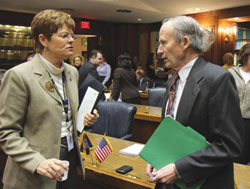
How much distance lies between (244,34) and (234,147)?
9039mm

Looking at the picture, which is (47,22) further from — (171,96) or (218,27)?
(218,27)

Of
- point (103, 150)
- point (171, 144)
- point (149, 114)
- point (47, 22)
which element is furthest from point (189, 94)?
point (149, 114)

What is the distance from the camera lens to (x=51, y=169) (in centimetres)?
118

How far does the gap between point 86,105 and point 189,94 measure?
2.16ft

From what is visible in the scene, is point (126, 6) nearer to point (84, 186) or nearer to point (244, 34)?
point (244, 34)

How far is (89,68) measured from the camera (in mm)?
4316

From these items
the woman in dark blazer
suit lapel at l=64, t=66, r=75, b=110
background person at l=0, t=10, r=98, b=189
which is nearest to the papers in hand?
background person at l=0, t=10, r=98, b=189

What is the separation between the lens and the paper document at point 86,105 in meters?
1.56

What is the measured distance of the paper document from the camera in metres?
1.56

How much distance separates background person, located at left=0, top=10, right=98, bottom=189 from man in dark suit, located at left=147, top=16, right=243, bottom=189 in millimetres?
511

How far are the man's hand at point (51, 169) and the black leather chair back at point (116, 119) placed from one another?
170 centimetres

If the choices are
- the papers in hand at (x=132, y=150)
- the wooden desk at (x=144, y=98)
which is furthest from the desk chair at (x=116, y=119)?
the wooden desk at (x=144, y=98)

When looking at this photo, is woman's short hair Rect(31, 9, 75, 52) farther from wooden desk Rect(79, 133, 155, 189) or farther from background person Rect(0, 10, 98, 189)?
Answer: wooden desk Rect(79, 133, 155, 189)

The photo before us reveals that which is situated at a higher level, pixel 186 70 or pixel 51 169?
pixel 186 70
